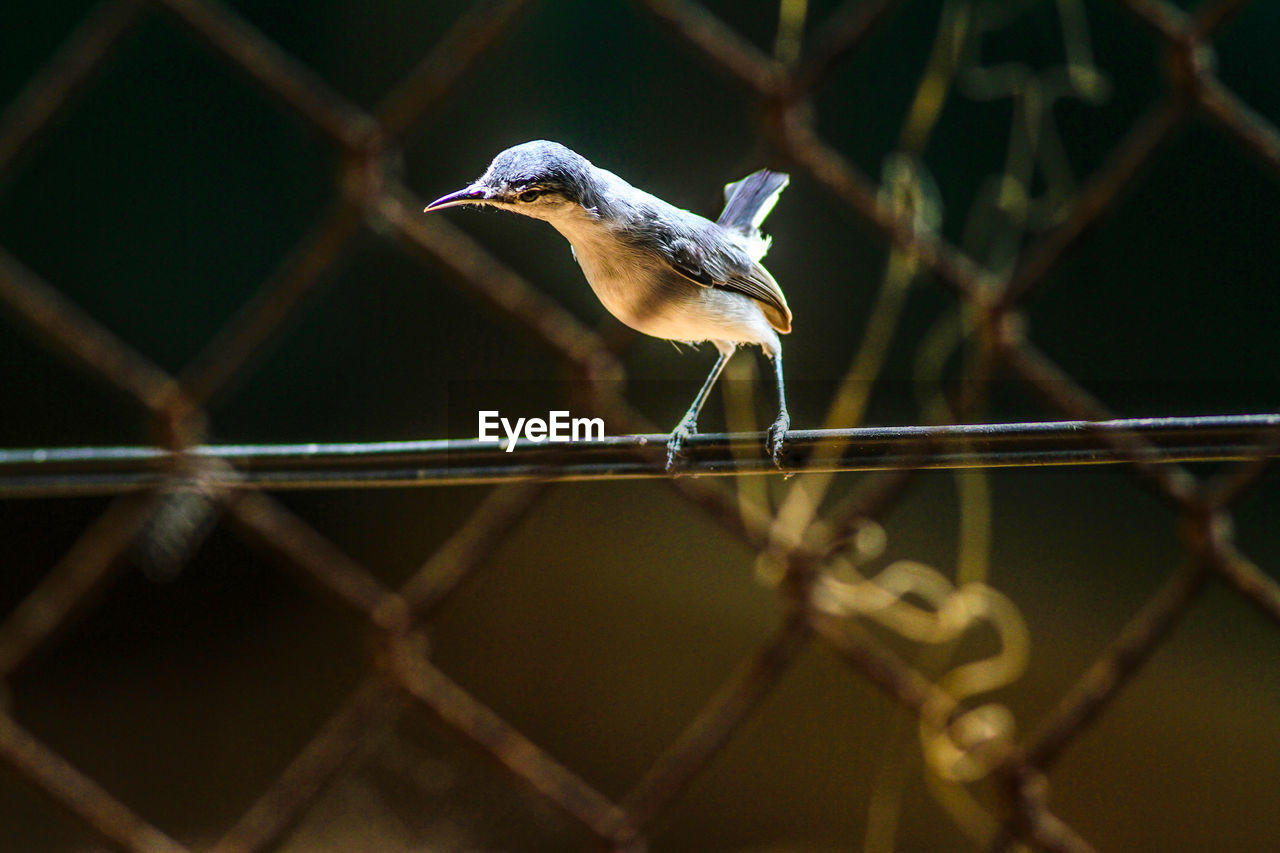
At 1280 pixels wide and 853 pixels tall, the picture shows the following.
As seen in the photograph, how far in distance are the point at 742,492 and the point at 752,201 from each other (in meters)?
0.46

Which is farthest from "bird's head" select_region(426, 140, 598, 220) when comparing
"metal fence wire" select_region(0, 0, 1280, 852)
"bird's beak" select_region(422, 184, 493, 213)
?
"metal fence wire" select_region(0, 0, 1280, 852)

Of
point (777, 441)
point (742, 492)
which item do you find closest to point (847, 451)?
point (777, 441)

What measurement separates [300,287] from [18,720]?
48 centimetres

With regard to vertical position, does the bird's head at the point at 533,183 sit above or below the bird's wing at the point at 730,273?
below

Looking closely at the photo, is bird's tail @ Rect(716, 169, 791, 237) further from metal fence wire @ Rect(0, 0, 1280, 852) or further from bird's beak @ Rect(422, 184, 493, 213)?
metal fence wire @ Rect(0, 0, 1280, 852)

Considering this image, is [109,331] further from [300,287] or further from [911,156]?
[911,156]

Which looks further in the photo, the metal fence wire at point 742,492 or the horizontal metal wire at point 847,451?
the metal fence wire at point 742,492

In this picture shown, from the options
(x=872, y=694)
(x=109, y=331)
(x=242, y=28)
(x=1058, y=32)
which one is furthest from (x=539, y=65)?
(x=872, y=694)

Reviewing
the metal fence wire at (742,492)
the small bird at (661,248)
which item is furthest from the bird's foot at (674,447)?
the metal fence wire at (742,492)

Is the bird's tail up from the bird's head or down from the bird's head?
up

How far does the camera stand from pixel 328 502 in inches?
36.2

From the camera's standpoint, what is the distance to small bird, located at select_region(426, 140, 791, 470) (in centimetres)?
20

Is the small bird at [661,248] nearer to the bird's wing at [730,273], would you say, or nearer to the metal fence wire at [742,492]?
the bird's wing at [730,273]

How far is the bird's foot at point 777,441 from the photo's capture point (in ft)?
0.66
